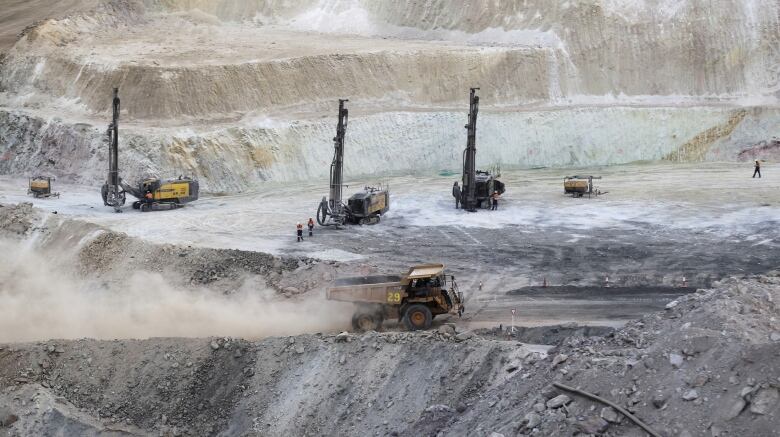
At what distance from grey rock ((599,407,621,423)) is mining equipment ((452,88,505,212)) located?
2240 centimetres

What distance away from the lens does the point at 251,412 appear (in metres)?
20.8

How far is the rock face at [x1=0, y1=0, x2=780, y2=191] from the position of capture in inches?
1773

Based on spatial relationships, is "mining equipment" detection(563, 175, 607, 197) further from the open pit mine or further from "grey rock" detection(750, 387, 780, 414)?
"grey rock" detection(750, 387, 780, 414)

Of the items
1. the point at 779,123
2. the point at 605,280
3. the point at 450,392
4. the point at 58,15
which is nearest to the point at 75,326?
the point at 450,392

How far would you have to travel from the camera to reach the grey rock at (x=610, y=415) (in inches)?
602

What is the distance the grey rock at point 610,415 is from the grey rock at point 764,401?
2044 millimetres

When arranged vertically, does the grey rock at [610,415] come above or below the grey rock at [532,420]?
above

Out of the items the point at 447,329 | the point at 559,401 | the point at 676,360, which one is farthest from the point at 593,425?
the point at 447,329

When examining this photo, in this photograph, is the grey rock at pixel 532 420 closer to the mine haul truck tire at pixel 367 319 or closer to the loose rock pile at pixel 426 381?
the loose rock pile at pixel 426 381

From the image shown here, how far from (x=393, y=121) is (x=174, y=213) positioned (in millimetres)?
13967

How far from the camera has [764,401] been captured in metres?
14.5

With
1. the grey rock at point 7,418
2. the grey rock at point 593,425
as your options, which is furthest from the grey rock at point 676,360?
the grey rock at point 7,418

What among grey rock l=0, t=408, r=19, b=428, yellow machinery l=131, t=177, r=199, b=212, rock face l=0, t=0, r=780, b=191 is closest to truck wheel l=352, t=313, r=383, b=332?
grey rock l=0, t=408, r=19, b=428

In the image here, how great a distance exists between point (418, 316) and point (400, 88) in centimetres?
2716
